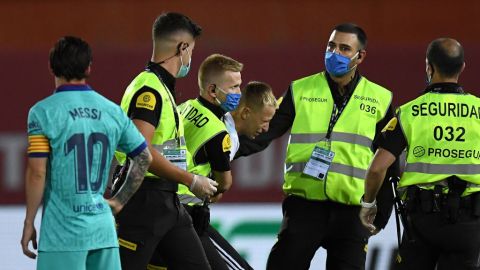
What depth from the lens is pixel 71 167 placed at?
4480 millimetres

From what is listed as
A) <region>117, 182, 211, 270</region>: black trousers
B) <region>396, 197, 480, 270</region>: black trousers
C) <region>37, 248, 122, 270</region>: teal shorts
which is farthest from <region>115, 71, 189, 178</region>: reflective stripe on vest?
<region>396, 197, 480, 270</region>: black trousers

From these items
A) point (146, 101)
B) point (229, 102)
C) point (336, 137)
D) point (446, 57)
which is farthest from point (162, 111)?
point (446, 57)

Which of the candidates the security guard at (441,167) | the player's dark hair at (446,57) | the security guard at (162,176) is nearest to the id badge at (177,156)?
the security guard at (162,176)

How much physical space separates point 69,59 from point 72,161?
0.39m

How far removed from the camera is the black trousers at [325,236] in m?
5.95

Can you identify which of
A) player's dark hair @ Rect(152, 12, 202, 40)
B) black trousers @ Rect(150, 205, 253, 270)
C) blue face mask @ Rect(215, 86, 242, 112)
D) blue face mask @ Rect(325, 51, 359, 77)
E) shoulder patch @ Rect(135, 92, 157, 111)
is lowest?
black trousers @ Rect(150, 205, 253, 270)

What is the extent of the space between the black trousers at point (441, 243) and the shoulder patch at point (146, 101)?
1.34 m

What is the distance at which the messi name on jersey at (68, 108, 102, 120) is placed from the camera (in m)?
4.50

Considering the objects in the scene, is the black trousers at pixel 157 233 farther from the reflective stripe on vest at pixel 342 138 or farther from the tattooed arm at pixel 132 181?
the reflective stripe on vest at pixel 342 138

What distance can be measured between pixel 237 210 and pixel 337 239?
2.71 meters

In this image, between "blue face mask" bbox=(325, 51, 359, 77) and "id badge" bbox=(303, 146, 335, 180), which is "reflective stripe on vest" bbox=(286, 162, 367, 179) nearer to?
"id badge" bbox=(303, 146, 335, 180)

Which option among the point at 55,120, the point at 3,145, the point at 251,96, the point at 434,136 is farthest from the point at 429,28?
the point at 55,120

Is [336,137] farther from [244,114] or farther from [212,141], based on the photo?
[212,141]

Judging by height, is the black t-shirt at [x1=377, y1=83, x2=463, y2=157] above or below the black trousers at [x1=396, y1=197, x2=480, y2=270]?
above
